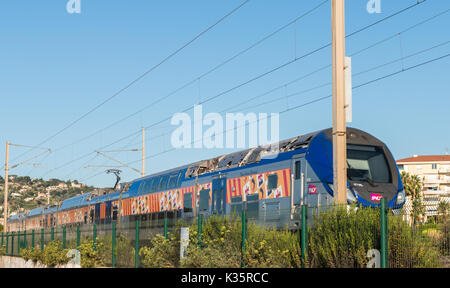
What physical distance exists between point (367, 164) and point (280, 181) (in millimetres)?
2894

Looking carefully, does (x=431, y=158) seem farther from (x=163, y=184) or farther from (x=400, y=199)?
(x=400, y=199)

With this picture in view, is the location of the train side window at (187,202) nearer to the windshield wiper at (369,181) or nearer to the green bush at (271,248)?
the windshield wiper at (369,181)

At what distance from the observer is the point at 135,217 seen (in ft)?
111

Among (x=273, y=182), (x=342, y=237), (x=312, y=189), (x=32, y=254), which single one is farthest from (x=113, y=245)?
(x=342, y=237)

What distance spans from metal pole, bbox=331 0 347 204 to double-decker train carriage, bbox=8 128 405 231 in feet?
3.18

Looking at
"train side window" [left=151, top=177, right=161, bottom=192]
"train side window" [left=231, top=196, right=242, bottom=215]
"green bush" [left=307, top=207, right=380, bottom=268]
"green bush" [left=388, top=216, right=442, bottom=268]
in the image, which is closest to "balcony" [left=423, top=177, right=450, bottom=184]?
"train side window" [left=151, top=177, right=161, bottom=192]

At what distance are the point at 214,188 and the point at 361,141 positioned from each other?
672 centimetres

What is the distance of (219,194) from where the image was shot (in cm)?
2522

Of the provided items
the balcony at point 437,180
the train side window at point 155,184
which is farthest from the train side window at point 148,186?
the balcony at point 437,180

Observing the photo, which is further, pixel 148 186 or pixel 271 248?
pixel 148 186

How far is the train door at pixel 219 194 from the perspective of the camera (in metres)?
24.8

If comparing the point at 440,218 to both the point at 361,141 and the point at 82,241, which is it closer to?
the point at 361,141

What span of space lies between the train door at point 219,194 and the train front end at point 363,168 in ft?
18.0
